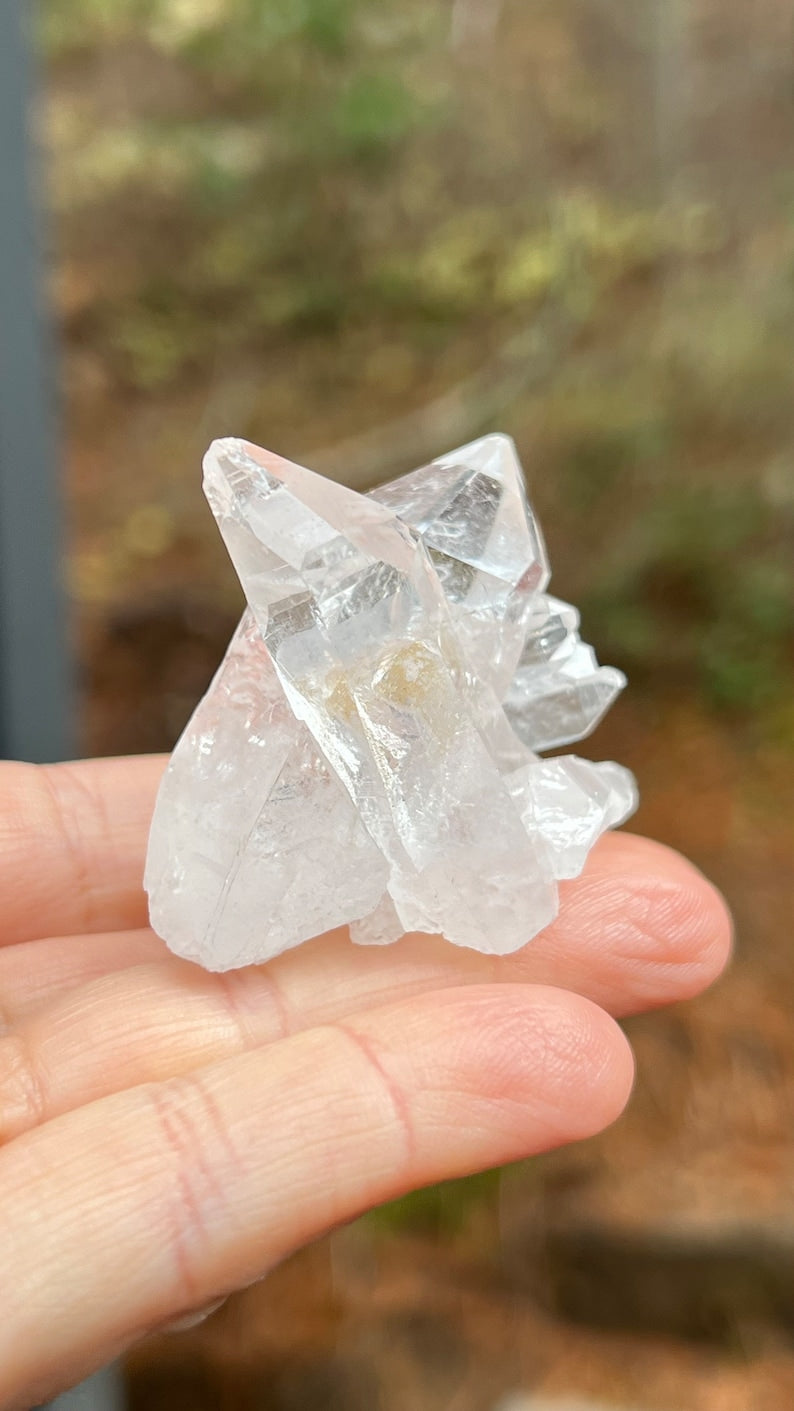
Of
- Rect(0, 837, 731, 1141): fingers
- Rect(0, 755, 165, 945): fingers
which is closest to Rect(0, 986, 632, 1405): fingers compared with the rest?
Rect(0, 837, 731, 1141): fingers

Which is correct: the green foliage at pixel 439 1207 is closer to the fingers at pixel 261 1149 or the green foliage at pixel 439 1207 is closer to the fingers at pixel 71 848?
the fingers at pixel 71 848

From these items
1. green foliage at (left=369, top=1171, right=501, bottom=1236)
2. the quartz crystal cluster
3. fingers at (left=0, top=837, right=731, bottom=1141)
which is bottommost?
green foliage at (left=369, top=1171, right=501, bottom=1236)

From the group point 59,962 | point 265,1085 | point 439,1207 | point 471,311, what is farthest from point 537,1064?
Answer: point 471,311

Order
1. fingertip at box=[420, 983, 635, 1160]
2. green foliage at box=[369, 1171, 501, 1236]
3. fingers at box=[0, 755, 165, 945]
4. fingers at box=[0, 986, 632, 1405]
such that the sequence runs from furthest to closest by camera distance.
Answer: green foliage at box=[369, 1171, 501, 1236], fingers at box=[0, 755, 165, 945], fingertip at box=[420, 983, 635, 1160], fingers at box=[0, 986, 632, 1405]

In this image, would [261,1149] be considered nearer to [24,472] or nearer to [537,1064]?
[537,1064]

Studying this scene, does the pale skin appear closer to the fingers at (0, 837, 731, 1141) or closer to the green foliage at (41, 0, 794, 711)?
the fingers at (0, 837, 731, 1141)

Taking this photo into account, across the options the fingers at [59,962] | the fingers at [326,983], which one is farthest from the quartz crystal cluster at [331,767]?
the fingers at [59,962]

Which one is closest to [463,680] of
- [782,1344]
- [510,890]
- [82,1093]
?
[510,890]
